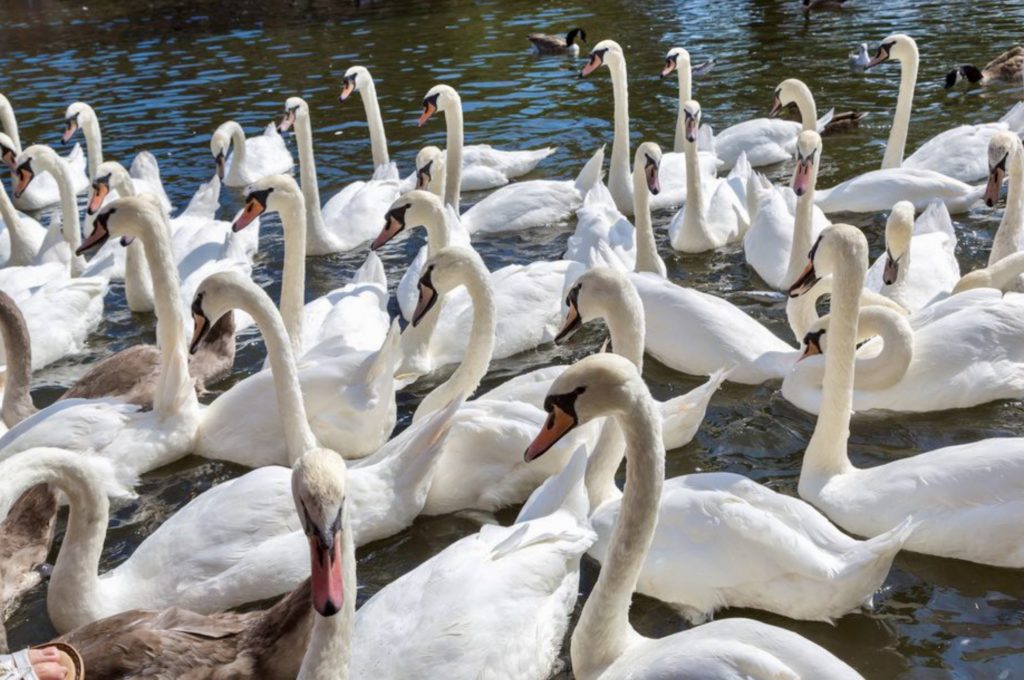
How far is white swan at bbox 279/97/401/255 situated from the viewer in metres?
12.1

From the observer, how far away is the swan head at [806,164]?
953 centimetres

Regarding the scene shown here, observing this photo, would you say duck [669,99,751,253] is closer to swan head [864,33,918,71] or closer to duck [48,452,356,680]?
swan head [864,33,918,71]

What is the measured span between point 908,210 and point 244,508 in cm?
498

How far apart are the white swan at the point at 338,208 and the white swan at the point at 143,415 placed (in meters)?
3.68

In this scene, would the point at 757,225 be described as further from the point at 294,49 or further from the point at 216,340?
the point at 294,49

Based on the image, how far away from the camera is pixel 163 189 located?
1459cm

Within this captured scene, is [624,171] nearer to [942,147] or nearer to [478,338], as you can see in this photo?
[942,147]

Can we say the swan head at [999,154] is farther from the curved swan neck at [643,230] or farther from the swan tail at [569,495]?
the swan tail at [569,495]

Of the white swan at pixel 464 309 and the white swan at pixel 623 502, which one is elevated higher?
the white swan at pixel 623 502

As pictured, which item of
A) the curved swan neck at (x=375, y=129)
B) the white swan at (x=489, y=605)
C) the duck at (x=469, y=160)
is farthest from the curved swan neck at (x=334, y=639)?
the curved swan neck at (x=375, y=129)

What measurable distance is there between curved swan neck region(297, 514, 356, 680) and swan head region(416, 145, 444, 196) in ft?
25.0

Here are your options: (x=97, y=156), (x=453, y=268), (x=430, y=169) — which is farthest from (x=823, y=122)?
(x=97, y=156)

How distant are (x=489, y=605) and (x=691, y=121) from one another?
7.22 metres

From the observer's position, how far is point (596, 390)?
4.88m
